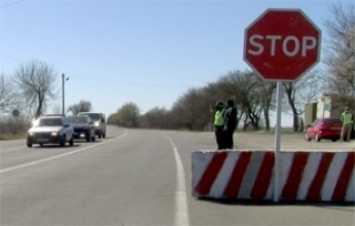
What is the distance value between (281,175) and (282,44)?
213cm

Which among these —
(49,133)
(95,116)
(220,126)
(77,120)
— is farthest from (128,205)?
(95,116)

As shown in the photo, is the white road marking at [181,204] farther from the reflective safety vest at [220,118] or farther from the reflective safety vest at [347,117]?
the reflective safety vest at [347,117]

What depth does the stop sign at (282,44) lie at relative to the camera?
9.32 meters

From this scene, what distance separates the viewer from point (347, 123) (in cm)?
3070

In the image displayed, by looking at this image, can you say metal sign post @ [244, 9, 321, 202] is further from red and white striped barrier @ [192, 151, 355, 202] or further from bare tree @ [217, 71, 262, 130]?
bare tree @ [217, 71, 262, 130]

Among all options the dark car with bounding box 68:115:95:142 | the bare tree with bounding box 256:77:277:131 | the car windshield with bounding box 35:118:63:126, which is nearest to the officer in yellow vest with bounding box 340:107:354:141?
the car windshield with bounding box 35:118:63:126

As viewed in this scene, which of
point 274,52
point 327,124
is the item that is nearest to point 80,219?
point 274,52

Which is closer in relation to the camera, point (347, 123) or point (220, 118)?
point (220, 118)

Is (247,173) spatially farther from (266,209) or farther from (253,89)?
(253,89)

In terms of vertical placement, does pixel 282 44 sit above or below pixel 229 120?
above

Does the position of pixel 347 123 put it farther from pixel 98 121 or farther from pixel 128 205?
pixel 128 205

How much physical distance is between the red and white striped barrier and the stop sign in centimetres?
141

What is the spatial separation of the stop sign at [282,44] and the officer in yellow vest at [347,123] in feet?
67.9

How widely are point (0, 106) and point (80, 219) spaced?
79.0 metres
